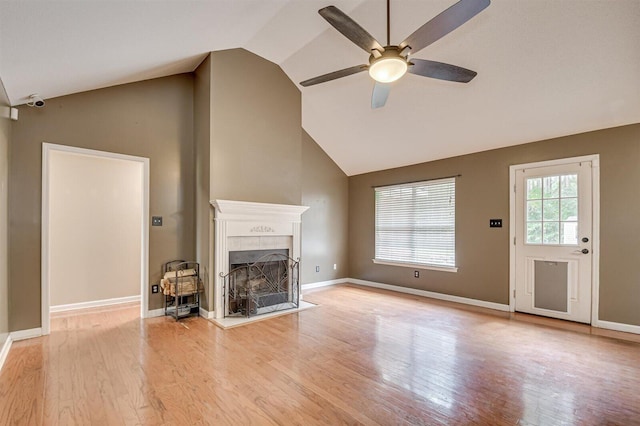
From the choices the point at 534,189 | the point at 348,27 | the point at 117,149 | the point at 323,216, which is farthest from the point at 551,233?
the point at 117,149

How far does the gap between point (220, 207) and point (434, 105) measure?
3.17 meters

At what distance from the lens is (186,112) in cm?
439

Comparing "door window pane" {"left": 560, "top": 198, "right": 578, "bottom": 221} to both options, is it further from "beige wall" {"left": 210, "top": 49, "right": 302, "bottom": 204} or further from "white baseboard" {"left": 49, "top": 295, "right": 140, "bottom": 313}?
"white baseboard" {"left": 49, "top": 295, "right": 140, "bottom": 313}

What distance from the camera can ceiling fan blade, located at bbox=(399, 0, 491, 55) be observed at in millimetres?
1883

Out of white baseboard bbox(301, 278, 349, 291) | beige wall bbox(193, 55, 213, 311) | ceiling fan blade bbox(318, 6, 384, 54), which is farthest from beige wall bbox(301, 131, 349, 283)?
ceiling fan blade bbox(318, 6, 384, 54)

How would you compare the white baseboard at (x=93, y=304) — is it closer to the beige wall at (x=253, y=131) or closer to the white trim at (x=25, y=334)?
the white trim at (x=25, y=334)

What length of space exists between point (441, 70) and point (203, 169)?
3.09 meters

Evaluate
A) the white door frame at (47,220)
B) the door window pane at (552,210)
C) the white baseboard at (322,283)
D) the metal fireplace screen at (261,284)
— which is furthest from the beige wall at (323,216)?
the door window pane at (552,210)

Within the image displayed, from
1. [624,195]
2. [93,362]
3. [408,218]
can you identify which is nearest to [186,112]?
[93,362]

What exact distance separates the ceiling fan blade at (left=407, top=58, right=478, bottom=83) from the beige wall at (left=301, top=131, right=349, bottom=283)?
353 cm

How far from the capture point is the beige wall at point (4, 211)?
2.75 m

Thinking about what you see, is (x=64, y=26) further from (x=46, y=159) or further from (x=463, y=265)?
(x=463, y=265)

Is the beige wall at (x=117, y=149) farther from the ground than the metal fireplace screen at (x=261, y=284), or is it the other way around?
the beige wall at (x=117, y=149)

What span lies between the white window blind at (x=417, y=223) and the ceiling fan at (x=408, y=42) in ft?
9.47
